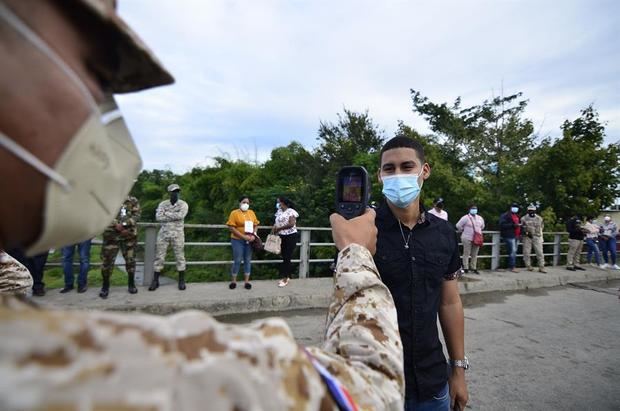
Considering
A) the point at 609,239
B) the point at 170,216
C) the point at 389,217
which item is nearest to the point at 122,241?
the point at 170,216

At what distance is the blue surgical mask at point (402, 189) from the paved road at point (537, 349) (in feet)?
6.86

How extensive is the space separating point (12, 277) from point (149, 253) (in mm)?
4960

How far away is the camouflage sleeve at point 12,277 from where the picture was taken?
1.34 meters

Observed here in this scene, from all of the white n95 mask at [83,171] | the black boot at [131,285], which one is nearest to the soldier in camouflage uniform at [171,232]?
the black boot at [131,285]

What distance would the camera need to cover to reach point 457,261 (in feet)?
6.56

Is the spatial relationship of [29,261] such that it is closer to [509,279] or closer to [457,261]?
[457,261]

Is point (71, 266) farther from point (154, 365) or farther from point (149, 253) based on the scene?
point (154, 365)

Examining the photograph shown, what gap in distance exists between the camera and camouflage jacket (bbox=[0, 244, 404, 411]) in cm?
35

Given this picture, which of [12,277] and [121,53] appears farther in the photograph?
[12,277]

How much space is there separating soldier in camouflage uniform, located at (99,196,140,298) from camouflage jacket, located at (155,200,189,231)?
443 millimetres

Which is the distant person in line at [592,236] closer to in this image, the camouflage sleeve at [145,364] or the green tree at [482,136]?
the green tree at [482,136]

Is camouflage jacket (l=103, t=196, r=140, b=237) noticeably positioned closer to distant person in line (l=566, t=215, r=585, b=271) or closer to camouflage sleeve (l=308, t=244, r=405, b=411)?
camouflage sleeve (l=308, t=244, r=405, b=411)

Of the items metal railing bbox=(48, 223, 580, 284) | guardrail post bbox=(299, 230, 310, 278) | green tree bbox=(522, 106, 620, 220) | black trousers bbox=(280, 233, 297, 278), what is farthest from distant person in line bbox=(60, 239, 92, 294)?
green tree bbox=(522, 106, 620, 220)

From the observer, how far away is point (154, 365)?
1.38 feet
